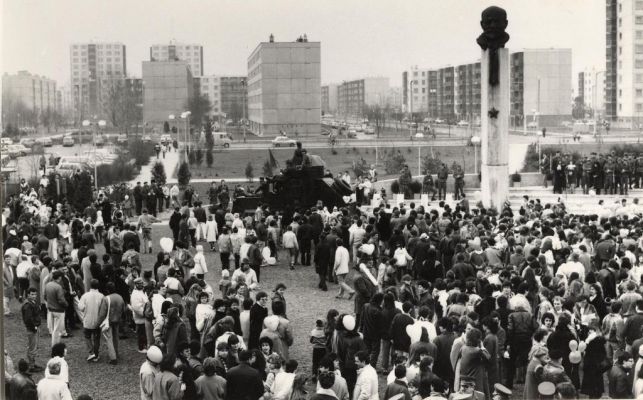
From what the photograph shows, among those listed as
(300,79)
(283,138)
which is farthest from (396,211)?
(300,79)

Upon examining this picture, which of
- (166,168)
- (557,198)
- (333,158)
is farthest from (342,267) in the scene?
(333,158)

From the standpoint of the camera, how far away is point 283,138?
227ft

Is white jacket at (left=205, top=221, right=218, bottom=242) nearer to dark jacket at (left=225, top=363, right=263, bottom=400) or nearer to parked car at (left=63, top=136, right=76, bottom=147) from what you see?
dark jacket at (left=225, top=363, right=263, bottom=400)

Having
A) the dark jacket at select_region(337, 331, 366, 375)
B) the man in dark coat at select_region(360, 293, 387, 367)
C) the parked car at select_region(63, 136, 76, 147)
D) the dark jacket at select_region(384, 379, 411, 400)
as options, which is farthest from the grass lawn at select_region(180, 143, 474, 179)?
the dark jacket at select_region(384, 379, 411, 400)

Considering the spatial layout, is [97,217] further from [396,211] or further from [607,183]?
[607,183]

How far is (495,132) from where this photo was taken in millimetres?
27047

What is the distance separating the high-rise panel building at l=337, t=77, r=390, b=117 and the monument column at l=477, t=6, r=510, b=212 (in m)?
132

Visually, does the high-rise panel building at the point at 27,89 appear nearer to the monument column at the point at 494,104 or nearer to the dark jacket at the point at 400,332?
the monument column at the point at 494,104

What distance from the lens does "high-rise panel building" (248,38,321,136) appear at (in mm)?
82938

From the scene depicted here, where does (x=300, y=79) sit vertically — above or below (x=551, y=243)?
above

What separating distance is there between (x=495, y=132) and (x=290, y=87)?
57.6m

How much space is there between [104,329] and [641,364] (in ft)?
26.1

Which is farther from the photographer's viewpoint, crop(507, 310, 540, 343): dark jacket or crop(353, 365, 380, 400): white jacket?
crop(507, 310, 540, 343): dark jacket

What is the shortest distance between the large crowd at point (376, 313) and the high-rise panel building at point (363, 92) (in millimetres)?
141394
